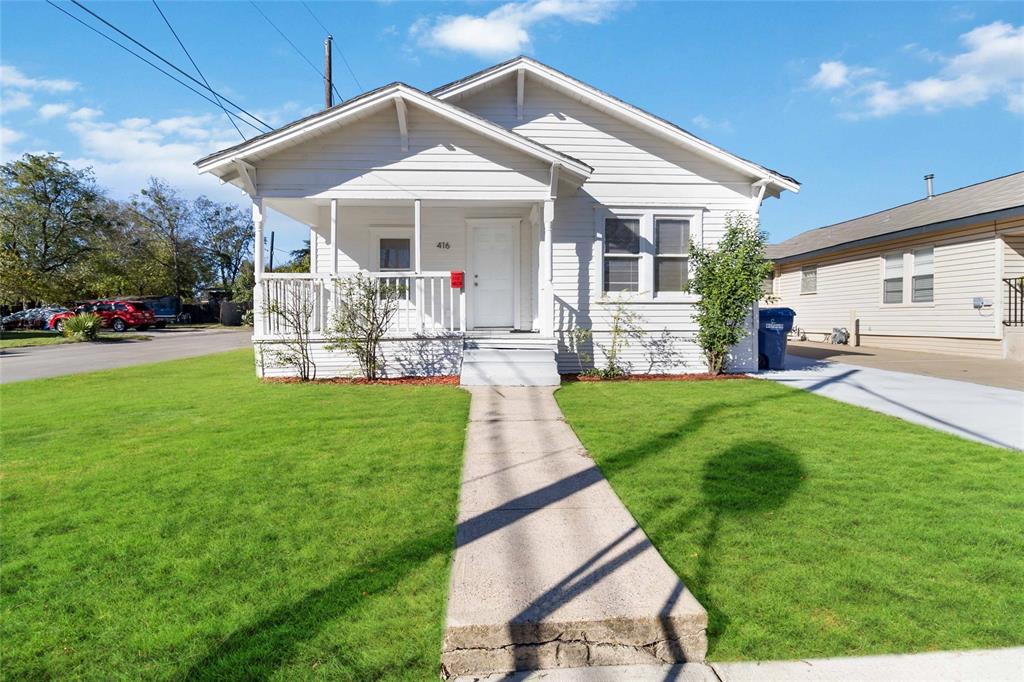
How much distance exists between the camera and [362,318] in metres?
9.02

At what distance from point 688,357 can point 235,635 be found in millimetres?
9237

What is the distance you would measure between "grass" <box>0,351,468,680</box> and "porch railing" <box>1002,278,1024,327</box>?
14214 mm

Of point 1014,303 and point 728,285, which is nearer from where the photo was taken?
point 728,285

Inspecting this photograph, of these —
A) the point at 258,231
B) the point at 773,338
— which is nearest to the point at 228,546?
the point at 258,231

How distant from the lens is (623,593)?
8.18 feet

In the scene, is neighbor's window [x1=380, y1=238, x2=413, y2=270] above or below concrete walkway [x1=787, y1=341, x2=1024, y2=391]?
above

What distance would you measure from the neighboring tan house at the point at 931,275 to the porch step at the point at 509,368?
14.9ft

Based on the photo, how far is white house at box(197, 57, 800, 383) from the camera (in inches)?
356

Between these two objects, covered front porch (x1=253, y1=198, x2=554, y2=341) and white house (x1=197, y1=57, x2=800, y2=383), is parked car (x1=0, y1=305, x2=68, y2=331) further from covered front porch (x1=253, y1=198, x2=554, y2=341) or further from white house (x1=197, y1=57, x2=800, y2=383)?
white house (x1=197, y1=57, x2=800, y2=383)

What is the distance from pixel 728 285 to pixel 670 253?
1457 millimetres

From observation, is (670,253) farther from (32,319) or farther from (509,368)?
(32,319)

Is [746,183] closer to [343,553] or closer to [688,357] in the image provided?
[688,357]

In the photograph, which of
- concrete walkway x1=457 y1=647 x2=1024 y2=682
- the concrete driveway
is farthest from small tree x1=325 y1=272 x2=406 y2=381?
concrete walkway x1=457 y1=647 x2=1024 y2=682

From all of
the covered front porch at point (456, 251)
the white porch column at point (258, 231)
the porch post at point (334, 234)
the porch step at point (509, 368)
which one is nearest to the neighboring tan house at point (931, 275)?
the porch step at point (509, 368)
